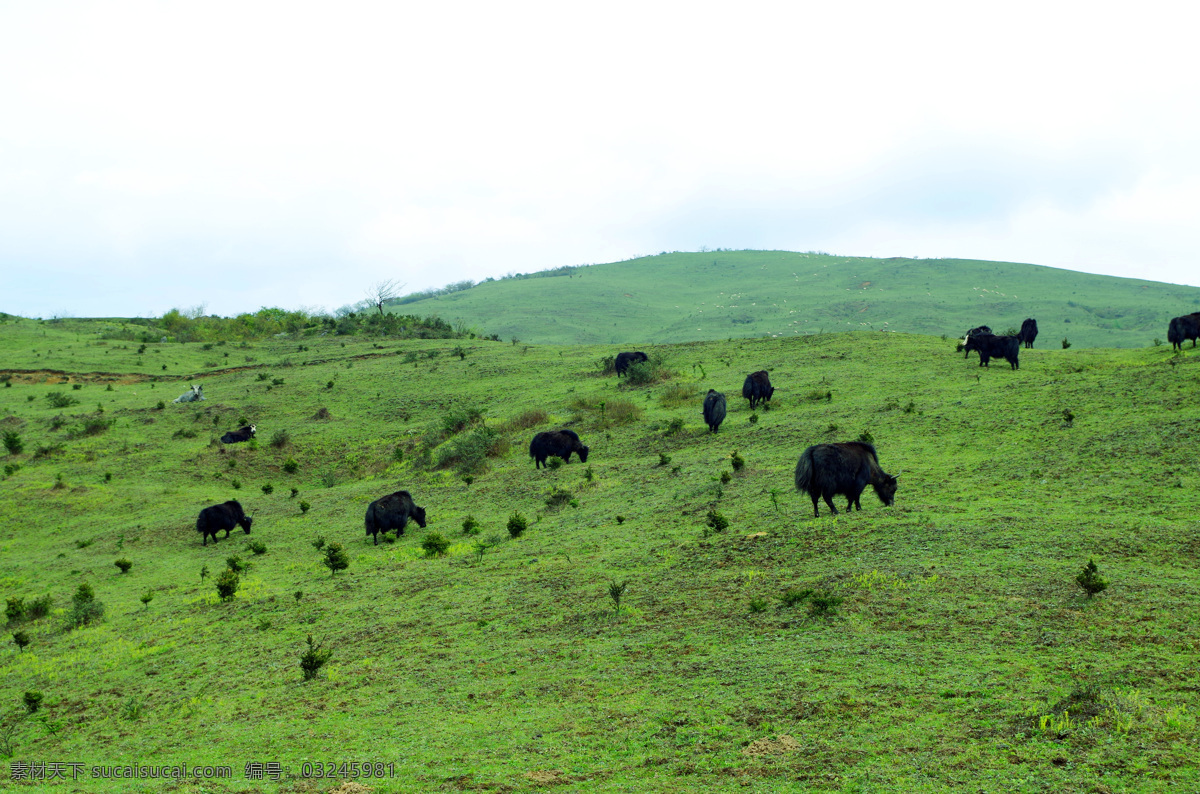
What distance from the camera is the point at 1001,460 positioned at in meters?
19.9

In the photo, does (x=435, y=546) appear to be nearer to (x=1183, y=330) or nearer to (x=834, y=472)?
(x=834, y=472)

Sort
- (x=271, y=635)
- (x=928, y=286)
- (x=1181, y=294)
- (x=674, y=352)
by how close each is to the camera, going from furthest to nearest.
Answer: (x=928, y=286) < (x=1181, y=294) < (x=674, y=352) < (x=271, y=635)

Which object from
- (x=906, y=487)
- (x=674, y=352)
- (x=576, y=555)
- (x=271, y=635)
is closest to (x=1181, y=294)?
(x=674, y=352)

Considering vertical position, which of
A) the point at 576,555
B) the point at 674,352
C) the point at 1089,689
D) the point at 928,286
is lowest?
the point at 576,555

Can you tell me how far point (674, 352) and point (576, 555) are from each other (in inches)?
1281

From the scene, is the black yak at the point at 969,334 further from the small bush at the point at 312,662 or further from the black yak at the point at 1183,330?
the small bush at the point at 312,662

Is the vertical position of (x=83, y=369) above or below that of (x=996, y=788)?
above

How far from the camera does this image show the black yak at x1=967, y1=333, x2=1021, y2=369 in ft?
107

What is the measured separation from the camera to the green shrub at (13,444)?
3666 centimetres

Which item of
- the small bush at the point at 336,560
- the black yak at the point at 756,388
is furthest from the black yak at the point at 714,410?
the small bush at the point at 336,560

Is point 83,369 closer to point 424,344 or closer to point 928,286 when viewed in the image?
point 424,344

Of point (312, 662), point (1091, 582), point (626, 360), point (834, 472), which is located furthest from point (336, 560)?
point (626, 360)

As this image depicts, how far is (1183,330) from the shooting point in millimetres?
30156

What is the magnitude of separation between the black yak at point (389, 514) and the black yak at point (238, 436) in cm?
1959
